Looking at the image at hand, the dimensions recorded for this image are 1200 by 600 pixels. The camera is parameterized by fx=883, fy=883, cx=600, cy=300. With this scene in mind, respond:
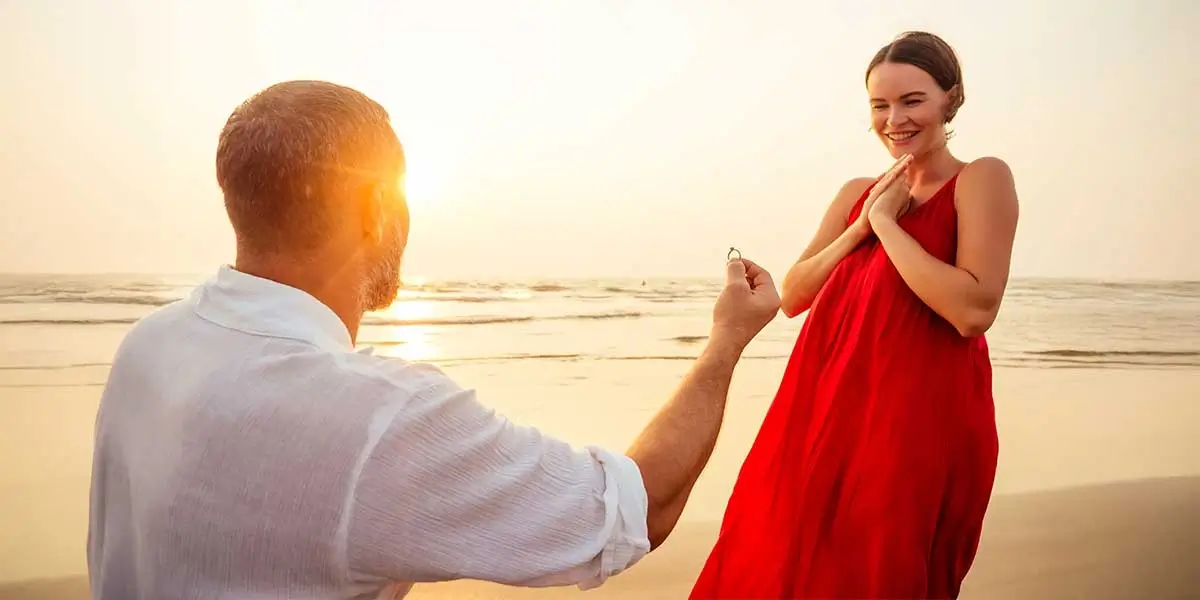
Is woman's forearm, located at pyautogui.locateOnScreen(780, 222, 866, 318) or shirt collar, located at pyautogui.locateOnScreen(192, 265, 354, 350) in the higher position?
shirt collar, located at pyautogui.locateOnScreen(192, 265, 354, 350)

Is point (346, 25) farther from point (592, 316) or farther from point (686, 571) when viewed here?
point (686, 571)

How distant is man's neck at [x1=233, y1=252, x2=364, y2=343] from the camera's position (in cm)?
109

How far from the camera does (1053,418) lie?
27.0ft

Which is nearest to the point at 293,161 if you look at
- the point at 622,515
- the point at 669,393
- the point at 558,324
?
the point at 622,515

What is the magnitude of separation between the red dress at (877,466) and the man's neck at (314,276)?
1.12 metres

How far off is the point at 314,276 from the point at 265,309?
0.08 meters

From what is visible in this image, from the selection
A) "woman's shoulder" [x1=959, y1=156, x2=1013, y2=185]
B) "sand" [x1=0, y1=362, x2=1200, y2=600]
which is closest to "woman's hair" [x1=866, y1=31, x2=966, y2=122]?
"woman's shoulder" [x1=959, y1=156, x2=1013, y2=185]

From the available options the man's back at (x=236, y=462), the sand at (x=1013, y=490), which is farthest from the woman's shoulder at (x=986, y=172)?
the sand at (x=1013, y=490)

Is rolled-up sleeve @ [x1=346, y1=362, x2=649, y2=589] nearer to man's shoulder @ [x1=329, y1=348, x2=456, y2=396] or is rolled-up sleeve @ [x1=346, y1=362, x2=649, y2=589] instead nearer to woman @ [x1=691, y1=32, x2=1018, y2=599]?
man's shoulder @ [x1=329, y1=348, x2=456, y2=396]

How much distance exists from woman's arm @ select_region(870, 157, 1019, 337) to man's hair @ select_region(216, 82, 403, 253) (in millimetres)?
1177

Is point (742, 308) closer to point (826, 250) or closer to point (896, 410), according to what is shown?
point (896, 410)

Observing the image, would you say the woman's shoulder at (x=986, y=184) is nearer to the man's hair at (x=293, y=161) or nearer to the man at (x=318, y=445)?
the man at (x=318, y=445)

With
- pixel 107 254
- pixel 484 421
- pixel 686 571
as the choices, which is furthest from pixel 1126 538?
pixel 107 254

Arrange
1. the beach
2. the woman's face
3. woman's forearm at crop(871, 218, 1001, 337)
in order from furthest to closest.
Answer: the beach, the woman's face, woman's forearm at crop(871, 218, 1001, 337)
